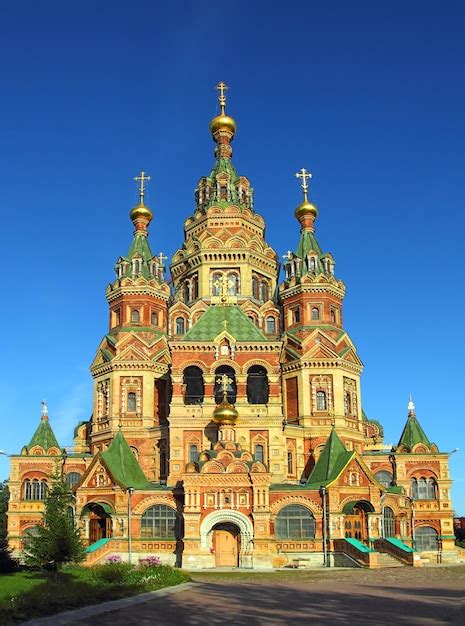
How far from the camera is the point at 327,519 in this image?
3728 centimetres

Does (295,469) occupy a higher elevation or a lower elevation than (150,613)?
higher

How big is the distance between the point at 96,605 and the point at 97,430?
29477 millimetres

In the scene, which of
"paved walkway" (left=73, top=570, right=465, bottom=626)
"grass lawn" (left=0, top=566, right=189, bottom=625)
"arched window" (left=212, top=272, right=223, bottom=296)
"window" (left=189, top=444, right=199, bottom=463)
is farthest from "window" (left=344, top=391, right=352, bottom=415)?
"paved walkway" (left=73, top=570, right=465, bottom=626)

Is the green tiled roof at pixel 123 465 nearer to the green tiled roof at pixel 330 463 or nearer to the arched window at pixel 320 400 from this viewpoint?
the green tiled roof at pixel 330 463

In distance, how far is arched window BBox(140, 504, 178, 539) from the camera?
37.5 m

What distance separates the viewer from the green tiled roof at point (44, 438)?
49156 mm

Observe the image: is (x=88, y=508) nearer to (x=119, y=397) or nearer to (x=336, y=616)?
(x=119, y=397)

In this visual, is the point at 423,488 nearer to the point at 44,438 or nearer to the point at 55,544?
the point at 44,438

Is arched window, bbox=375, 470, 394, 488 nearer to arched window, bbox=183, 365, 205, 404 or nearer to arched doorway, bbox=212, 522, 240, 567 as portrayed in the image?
arched window, bbox=183, 365, 205, 404

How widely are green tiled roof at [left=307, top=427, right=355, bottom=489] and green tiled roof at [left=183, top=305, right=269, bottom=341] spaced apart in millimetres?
7339

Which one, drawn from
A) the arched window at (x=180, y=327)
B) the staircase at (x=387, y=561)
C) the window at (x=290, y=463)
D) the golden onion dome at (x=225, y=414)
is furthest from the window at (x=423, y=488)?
the arched window at (x=180, y=327)

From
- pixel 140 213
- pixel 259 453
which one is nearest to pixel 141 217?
pixel 140 213

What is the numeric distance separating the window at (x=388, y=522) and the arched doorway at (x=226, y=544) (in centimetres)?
1044

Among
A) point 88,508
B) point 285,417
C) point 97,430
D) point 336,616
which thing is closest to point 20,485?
point 97,430
